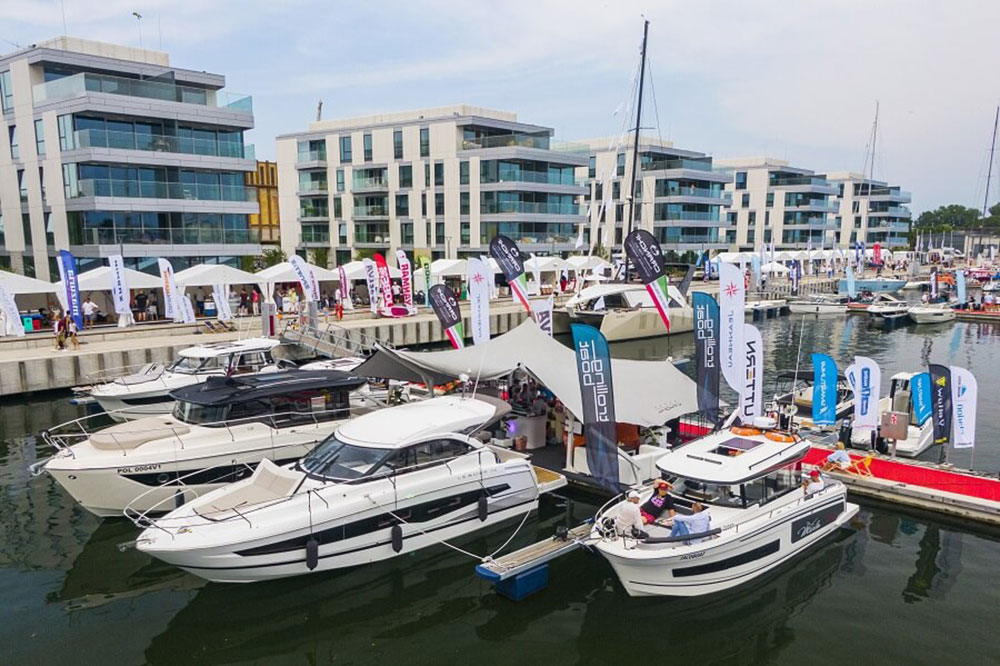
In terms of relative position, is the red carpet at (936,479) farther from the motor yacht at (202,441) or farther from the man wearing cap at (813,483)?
the motor yacht at (202,441)

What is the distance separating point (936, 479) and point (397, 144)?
193 ft

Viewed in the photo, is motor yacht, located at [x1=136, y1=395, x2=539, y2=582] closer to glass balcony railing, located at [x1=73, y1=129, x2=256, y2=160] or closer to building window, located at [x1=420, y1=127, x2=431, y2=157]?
glass balcony railing, located at [x1=73, y1=129, x2=256, y2=160]

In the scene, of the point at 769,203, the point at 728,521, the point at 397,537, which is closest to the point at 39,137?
the point at 397,537

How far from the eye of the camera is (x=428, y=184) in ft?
215

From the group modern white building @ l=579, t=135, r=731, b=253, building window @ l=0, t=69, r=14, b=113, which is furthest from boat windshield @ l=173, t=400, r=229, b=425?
modern white building @ l=579, t=135, r=731, b=253

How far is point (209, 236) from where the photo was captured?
4244 cm

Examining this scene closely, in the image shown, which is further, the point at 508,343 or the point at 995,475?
the point at 508,343

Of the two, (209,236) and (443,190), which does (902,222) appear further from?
(209,236)

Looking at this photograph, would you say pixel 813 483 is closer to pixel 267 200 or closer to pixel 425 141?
pixel 425 141

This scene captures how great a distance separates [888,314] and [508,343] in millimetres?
45971

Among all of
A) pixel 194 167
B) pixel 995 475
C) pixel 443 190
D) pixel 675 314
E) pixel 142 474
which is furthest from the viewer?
pixel 443 190

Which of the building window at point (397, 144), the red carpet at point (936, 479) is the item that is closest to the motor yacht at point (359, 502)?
the red carpet at point (936, 479)

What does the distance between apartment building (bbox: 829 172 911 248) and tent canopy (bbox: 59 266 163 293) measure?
110 meters

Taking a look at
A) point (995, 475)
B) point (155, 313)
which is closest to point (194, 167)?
point (155, 313)
